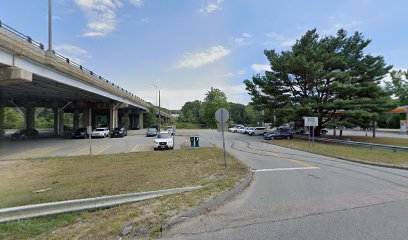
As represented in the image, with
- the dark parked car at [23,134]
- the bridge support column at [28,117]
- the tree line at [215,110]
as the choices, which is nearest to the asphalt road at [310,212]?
the dark parked car at [23,134]

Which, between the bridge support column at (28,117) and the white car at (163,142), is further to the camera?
the bridge support column at (28,117)

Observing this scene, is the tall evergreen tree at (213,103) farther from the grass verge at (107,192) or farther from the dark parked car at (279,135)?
the grass verge at (107,192)

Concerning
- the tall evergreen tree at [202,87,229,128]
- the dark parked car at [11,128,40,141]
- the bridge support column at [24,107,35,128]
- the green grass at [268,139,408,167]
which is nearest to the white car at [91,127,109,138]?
the dark parked car at [11,128,40,141]

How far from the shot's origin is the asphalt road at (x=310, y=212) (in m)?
4.93

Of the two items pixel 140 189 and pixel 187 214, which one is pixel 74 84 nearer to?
pixel 140 189

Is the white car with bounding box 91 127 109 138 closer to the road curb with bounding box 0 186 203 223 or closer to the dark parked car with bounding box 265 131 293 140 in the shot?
the dark parked car with bounding box 265 131 293 140

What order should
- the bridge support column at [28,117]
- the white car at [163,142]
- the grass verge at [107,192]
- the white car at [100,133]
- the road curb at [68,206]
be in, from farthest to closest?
the bridge support column at [28,117]
the white car at [100,133]
the white car at [163,142]
the road curb at [68,206]
the grass verge at [107,192]

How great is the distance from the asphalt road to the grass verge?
→ 0.87m

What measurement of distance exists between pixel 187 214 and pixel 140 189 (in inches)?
107

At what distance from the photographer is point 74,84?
25750 millimetres

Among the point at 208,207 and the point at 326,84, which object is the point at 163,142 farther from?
the point at 326,84

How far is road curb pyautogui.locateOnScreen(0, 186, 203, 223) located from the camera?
19.5ft

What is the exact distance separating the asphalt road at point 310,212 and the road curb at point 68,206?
2093 millimetres

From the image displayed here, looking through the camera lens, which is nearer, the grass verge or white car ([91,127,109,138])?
the grass verge
